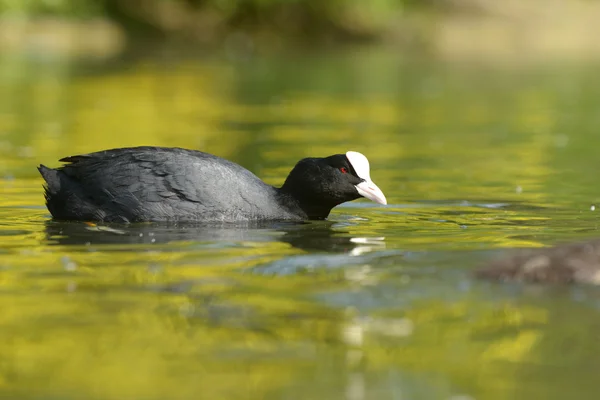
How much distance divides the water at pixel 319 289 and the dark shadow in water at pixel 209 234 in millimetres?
30

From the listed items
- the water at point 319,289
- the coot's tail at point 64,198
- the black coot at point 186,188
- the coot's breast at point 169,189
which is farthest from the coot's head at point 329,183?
the coot's tail at point 64,198

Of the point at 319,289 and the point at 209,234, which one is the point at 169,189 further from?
the point at 319,289

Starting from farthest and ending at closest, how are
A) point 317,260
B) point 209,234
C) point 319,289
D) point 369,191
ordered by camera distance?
point 369,191
point 209,234
point 317,260
point 319,289

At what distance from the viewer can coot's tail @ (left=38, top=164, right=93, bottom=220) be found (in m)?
10.3

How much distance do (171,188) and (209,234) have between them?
599 millimetres

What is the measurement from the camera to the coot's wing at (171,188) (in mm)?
9992

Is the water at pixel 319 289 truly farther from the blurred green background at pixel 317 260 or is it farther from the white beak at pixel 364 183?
the white beak at pixel 364 183

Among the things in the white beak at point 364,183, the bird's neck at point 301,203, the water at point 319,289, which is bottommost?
the water at point 319,289

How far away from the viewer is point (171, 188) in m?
10.0

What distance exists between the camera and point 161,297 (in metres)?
7.26

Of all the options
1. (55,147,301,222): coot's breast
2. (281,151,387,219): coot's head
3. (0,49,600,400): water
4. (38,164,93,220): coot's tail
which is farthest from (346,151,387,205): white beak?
(38,164,93,220): coot's tail

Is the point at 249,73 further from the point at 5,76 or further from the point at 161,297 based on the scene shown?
the point at 161,297

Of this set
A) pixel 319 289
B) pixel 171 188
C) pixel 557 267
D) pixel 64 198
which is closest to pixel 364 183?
pixel 171 188

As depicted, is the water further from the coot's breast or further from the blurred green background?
the coot's breast
